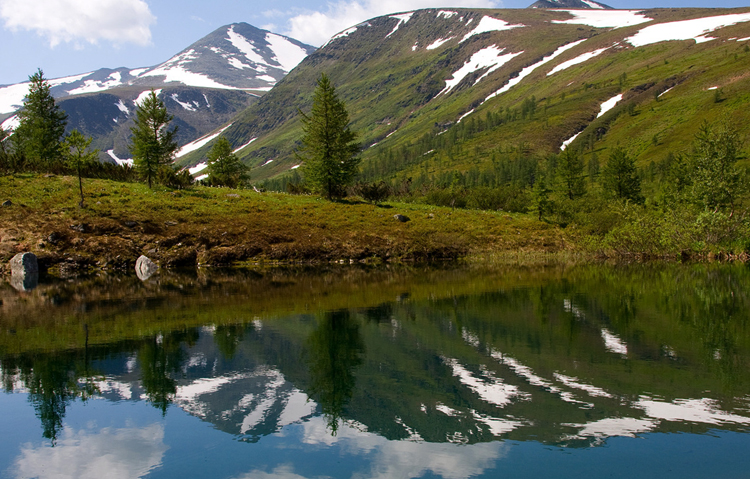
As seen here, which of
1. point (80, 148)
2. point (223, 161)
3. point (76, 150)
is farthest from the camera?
point (223, 161)

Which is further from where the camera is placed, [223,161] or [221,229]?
[223,161]

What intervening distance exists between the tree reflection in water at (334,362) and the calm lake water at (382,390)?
0.06 metres

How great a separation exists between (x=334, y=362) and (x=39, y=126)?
60949mm

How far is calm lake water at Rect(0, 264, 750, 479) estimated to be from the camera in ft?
23.1

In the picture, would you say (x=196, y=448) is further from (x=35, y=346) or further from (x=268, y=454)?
(x=35, y=346)

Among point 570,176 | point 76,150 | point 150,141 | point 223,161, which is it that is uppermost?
point 223,161

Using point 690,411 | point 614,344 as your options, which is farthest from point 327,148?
point 690,411

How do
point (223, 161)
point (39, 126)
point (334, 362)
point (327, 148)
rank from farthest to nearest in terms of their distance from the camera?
point (223, 161), point (39, 126), point (327, 148), point (334, 362)

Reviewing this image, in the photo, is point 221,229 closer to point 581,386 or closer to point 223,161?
point 223,161

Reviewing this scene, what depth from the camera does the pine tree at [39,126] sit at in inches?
2223

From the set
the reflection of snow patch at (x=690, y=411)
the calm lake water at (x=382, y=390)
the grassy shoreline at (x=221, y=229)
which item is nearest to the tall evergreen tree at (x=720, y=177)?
the grassy shoreline at (x=221, y=229)

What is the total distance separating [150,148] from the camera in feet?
160

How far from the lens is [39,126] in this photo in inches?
2254

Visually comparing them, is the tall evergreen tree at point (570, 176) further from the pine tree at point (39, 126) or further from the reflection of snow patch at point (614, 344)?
the reflection of snow patch at point (614, 344)
